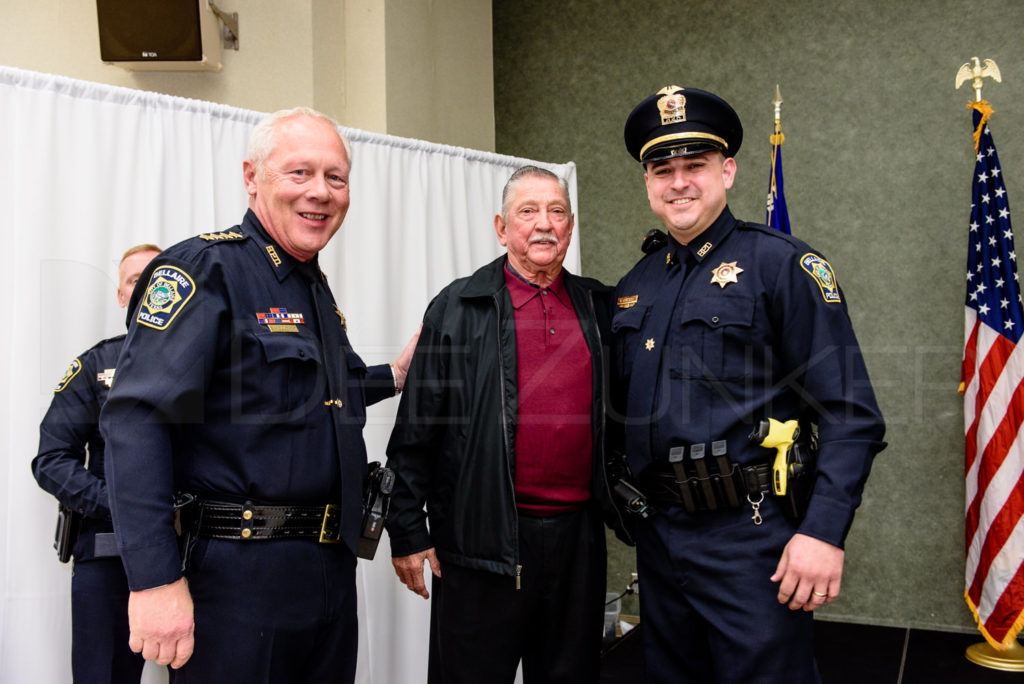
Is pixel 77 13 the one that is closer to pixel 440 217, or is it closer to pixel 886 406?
pixel 440 217

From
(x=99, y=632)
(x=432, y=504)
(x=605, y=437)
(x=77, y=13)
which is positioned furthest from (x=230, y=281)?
(x=77, y=13)

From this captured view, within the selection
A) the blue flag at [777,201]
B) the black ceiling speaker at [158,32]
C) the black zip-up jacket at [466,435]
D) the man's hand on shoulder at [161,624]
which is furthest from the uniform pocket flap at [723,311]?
the black ceiling speaker at [158,32]

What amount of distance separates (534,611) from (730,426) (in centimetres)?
72

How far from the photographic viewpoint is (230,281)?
1564mm

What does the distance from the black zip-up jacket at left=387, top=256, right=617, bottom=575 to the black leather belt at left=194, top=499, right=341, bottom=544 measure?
1.65 ft

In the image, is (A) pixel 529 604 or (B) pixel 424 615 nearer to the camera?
(A) pixel 529 604

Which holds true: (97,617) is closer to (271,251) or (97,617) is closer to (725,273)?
(271,251)

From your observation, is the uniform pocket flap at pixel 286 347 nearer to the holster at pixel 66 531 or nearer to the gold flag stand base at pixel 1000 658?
the holster at pixel 66 531

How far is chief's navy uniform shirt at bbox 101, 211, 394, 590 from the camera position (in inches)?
55.2

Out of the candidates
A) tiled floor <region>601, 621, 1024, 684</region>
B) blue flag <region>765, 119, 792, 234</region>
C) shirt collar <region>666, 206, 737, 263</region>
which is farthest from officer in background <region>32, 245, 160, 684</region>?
blue flag <region>765, 119, 792, 234</region>

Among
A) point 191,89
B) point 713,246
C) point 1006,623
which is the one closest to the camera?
point 713,246

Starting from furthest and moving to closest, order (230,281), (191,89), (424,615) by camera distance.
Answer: (191,89) < (424,615) < (230,281)

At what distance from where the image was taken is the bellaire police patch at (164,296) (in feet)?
4.77

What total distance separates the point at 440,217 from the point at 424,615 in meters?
1.49
